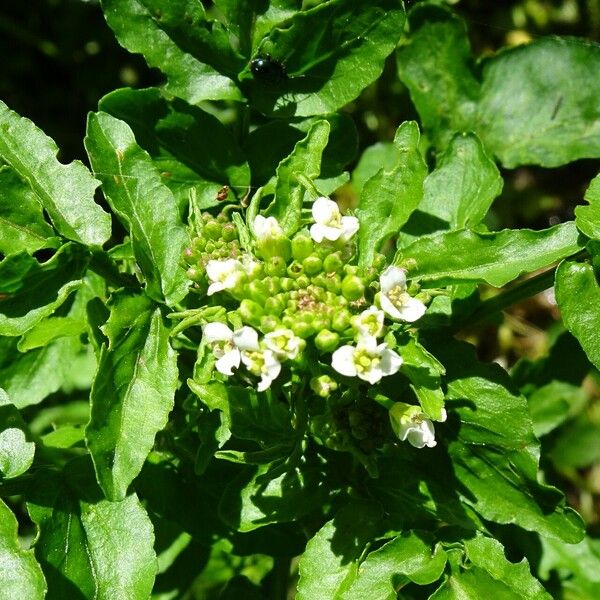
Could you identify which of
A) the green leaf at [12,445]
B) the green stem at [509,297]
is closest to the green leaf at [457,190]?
the green stem at [509,297]

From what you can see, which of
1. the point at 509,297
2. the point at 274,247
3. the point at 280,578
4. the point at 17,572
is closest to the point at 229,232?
the point at 274,247

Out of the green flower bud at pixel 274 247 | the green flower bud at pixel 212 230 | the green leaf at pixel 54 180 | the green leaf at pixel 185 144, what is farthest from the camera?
the green leaf at pixel 185 144

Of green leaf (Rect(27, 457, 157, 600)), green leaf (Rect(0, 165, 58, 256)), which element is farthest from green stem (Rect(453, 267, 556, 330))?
green leaf (Rect(0, 165, 58, 256))

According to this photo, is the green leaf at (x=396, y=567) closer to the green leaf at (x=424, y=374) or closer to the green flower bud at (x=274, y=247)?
the green leaf at (x=424, y=374)

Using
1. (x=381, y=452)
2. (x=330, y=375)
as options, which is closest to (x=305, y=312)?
(x=330, y=375)

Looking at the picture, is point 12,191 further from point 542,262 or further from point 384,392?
point 542,262

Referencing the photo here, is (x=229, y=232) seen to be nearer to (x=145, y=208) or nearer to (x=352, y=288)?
(x=145, y=208)

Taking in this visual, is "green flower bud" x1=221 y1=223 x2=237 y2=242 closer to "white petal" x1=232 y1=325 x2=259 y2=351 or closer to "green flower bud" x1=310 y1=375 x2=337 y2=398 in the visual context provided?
"white petal" x1=232 y1=325 x2=259 y2=351
